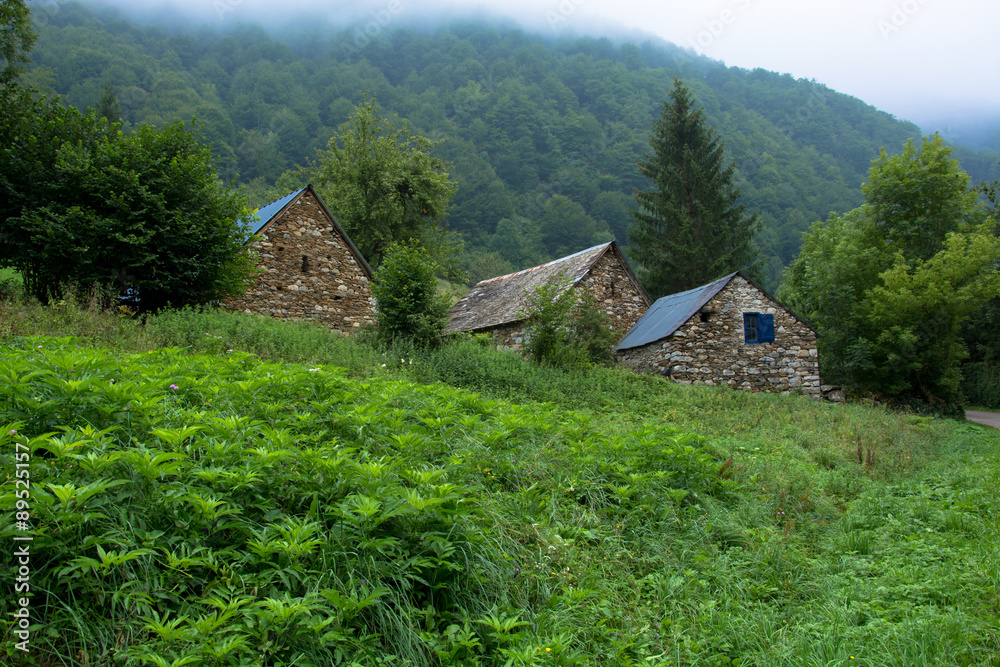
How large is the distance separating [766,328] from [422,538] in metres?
18.9

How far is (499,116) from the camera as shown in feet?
225

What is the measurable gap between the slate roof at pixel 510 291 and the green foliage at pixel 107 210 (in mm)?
10756

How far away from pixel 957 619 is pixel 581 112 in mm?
75774

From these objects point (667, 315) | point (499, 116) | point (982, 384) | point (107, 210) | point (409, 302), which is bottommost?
point (982, 384)

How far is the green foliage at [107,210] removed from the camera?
445 inches

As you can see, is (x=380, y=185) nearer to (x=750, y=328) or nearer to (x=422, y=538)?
(x=750, y=328)

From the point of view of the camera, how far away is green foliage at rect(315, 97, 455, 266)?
2686 cm

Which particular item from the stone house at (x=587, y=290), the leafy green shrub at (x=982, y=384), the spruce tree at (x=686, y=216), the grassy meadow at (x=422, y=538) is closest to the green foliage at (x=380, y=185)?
the stone house at (x=587, y=290)

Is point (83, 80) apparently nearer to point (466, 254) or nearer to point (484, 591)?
point (466, 254)

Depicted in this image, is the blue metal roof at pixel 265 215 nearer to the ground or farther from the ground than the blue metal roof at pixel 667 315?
farther from the ground

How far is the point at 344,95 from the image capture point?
6400cm

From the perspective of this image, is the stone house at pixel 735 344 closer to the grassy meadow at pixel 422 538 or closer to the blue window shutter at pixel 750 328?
the blue window shutter at pixel 750 328

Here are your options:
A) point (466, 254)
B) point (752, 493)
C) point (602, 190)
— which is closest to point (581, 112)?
point (602, 190)

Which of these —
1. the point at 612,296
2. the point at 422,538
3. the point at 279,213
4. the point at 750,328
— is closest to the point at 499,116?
the point at 612,296
